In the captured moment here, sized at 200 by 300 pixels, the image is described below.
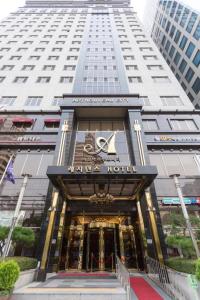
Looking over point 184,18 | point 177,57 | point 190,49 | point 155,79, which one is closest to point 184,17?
point 184,18

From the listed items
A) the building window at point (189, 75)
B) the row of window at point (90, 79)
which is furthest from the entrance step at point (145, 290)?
the building window at point (189, 75)

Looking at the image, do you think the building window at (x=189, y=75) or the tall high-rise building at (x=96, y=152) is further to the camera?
the building window at (x=189, y=75)

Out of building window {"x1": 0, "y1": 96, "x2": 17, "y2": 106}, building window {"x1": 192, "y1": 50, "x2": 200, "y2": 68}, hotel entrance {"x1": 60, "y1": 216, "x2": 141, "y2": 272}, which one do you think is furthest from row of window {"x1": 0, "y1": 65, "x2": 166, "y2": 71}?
hotel entrance {"x1": 60, "y1": 216, "x2": 141, "y2": 272}

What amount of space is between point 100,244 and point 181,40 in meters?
40.4

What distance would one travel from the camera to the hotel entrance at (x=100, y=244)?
13.0 metres

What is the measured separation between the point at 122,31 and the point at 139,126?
34.9 m

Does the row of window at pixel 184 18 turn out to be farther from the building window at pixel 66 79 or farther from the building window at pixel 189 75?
the building window at pixel 66 79

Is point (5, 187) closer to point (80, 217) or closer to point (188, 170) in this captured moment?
point (80, 217)

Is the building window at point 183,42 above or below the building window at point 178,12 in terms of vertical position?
below

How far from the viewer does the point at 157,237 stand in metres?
12.0

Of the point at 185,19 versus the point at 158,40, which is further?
the point at 158,40

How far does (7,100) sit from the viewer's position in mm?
23328

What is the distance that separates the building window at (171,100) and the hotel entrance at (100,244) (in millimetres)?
14712

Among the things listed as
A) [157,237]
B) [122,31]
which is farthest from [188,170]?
[122,31]
